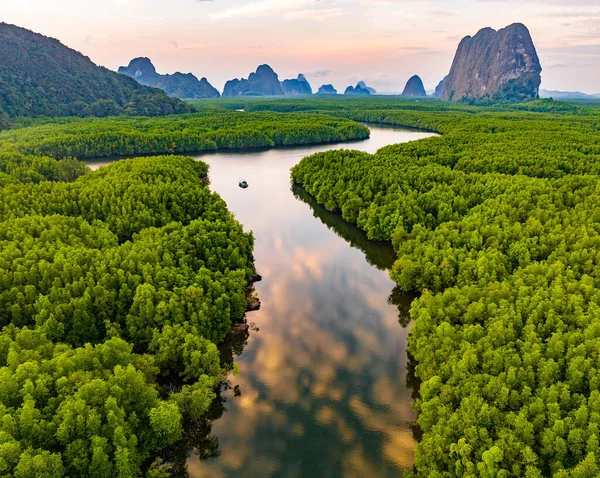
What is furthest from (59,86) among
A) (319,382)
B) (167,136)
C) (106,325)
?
(319,382)

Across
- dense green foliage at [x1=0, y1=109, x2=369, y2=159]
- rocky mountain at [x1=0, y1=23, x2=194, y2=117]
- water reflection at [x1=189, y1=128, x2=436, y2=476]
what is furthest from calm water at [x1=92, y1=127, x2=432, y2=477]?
rocky mountain at [x1=0, y1=23, x2=194, y2=117]

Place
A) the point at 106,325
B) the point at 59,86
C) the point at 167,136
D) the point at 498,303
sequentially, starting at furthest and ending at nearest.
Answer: the point at 59,86
the point at 167,136
the point at 498,303
the point at 106,325

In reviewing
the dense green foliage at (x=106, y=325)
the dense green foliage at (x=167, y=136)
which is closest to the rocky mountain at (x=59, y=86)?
the dense green foliage at (x=167, y=136)

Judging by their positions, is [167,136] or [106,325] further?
[167,136]

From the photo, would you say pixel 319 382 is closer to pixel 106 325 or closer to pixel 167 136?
pixel 106 325

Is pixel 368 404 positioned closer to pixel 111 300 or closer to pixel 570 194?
pixel 111 300

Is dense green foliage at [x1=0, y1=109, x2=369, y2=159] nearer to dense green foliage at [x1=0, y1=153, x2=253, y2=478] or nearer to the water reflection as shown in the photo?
dense green foliage at [x1=0, y1=153, x2=253, y2=478]
